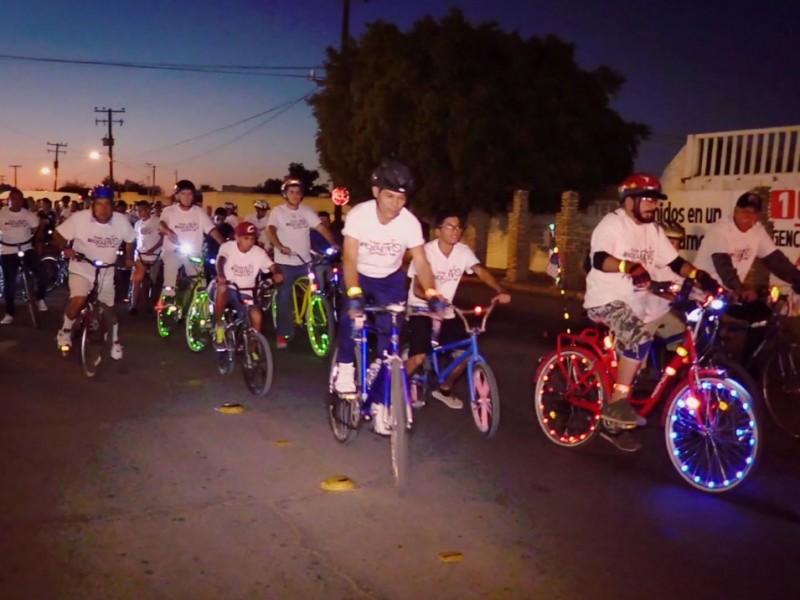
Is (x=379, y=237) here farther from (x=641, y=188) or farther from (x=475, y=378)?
(x=641, y=188)

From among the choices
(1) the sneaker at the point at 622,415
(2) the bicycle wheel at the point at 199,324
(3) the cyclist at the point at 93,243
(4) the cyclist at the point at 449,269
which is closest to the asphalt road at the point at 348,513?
(1) the sneaker at the point at 622,415

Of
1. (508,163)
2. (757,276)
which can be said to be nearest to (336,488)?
(757,276)

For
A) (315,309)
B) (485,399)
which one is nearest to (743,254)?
(485,399)

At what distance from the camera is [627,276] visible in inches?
246

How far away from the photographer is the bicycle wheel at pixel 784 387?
7.15 m

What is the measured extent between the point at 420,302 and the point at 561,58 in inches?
876

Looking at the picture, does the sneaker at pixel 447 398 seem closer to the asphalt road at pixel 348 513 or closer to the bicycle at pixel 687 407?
the asphalt road at pixel 348 513

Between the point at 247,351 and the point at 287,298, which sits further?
the point at 287,298

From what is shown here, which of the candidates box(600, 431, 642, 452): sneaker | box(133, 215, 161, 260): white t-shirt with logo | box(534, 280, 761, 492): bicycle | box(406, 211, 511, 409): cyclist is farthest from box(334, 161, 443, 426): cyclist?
box(133, 215, 161, 260): white t-shirt with logo

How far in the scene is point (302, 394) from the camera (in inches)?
347

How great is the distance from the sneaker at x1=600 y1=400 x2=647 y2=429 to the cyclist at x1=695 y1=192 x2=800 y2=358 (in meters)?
1.80

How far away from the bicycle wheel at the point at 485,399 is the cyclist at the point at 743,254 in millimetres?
2254

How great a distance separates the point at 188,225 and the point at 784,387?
7.78 metres

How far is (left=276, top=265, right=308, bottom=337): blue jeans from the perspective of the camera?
445 inches
